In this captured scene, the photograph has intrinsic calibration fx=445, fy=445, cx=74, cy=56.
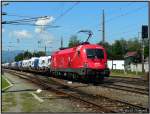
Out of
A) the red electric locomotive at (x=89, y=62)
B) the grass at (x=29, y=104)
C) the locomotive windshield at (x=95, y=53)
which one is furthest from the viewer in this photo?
the locomotive windshield at (x=95, y=53)

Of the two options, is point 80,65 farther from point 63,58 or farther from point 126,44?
point 126,44

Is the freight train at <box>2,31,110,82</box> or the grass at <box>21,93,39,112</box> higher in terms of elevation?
the freight train at <box>2,31,110,82</box>

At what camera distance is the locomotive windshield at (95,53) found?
32812mm

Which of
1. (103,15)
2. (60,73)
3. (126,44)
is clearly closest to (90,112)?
(60,73)

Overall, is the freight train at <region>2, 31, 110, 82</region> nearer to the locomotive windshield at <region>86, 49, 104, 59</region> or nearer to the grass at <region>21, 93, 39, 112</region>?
the locomotive windshield at <region>86, 49, 104, 59</region>

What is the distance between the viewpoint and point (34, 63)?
7438 centimetres

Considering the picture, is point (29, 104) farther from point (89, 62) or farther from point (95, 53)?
point (95, 53)

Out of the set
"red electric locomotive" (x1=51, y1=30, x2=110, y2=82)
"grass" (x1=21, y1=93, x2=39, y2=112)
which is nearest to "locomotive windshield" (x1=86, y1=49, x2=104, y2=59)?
"red electric locomotive" (x1=51, y1=30, x2=110, y2=82)

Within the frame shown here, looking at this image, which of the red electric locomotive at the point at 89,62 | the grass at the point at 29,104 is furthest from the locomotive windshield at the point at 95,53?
the grass at the point at 29,104

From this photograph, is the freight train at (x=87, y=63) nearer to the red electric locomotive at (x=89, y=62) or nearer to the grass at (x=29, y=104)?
the red electric locomotive at (x=89, y=62)

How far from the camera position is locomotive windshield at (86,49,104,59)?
3281 cm

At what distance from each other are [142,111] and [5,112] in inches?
179

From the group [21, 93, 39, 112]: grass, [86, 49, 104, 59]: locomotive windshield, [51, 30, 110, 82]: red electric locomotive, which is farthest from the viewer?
[86, 49, 104, 59]: locomotive windshield

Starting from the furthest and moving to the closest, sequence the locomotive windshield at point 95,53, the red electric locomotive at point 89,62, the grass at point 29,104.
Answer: the locomotive windshield at point 95,53, the red electric locomotive at point 89,62, the grass at point 29,104
